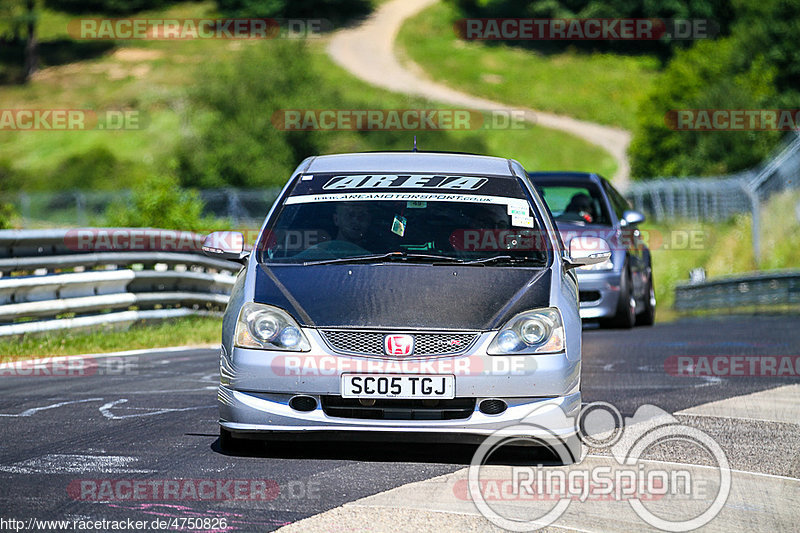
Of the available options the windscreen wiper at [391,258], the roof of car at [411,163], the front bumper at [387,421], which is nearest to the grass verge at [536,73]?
the roof of car at [411,163]

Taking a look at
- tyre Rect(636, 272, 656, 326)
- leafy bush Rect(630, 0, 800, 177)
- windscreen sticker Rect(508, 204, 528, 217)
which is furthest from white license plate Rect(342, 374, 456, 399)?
leafy bush Rect(630, 0, 800, 177)

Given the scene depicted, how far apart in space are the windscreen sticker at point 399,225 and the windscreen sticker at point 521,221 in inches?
25.4

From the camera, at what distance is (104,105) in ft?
214

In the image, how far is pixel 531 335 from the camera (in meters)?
6.05

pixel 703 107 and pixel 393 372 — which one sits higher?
pixel 703 107

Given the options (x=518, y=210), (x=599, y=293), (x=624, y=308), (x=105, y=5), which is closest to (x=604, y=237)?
(x=599, y=293)

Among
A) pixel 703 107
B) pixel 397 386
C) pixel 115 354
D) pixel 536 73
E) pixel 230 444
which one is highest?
pixel 536 73

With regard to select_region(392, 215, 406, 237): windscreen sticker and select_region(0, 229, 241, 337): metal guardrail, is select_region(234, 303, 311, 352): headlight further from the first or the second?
select_region(0, 229, 241, 337): metal guardrail

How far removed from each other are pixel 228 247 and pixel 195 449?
3.97 ft

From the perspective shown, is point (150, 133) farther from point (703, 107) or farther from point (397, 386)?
point (397, 386)

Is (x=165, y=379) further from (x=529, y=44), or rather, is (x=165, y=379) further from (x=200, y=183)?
(x=529, y=44)

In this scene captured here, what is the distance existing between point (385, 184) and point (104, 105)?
6056 cm

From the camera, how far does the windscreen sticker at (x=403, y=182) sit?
724 centimetres

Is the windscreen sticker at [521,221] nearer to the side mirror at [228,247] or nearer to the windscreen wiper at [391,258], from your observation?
the windscreen wiper at [391,258]
